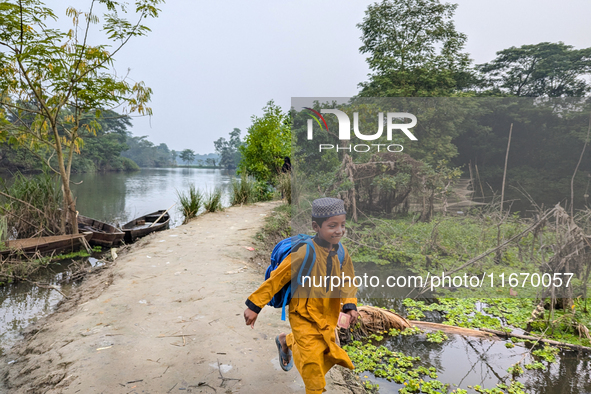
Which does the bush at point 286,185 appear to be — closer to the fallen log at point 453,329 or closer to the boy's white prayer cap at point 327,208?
the fallen log at point 453,329

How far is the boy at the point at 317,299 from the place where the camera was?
1.67 meters

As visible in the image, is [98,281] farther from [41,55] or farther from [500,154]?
[500,154]

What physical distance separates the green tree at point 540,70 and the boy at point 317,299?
41.4 feet

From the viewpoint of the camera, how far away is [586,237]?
3.23 metres

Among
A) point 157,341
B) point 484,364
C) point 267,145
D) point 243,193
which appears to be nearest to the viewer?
point 157,341

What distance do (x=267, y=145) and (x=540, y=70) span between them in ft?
35.4

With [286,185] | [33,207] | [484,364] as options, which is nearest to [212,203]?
[286,185]

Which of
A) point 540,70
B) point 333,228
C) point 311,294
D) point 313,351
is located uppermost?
point 540,70

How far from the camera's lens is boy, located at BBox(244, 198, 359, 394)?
1667 mm

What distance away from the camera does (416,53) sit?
1627cm

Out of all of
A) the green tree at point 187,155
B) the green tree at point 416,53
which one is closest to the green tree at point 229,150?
the green tree at point 187,155

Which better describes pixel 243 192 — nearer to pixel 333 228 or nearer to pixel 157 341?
pixel 157 341

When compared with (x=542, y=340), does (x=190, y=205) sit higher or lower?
higher

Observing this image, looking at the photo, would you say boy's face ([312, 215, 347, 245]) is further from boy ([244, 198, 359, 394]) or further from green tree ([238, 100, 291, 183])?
green tree ([238, 100, 291, 183])
